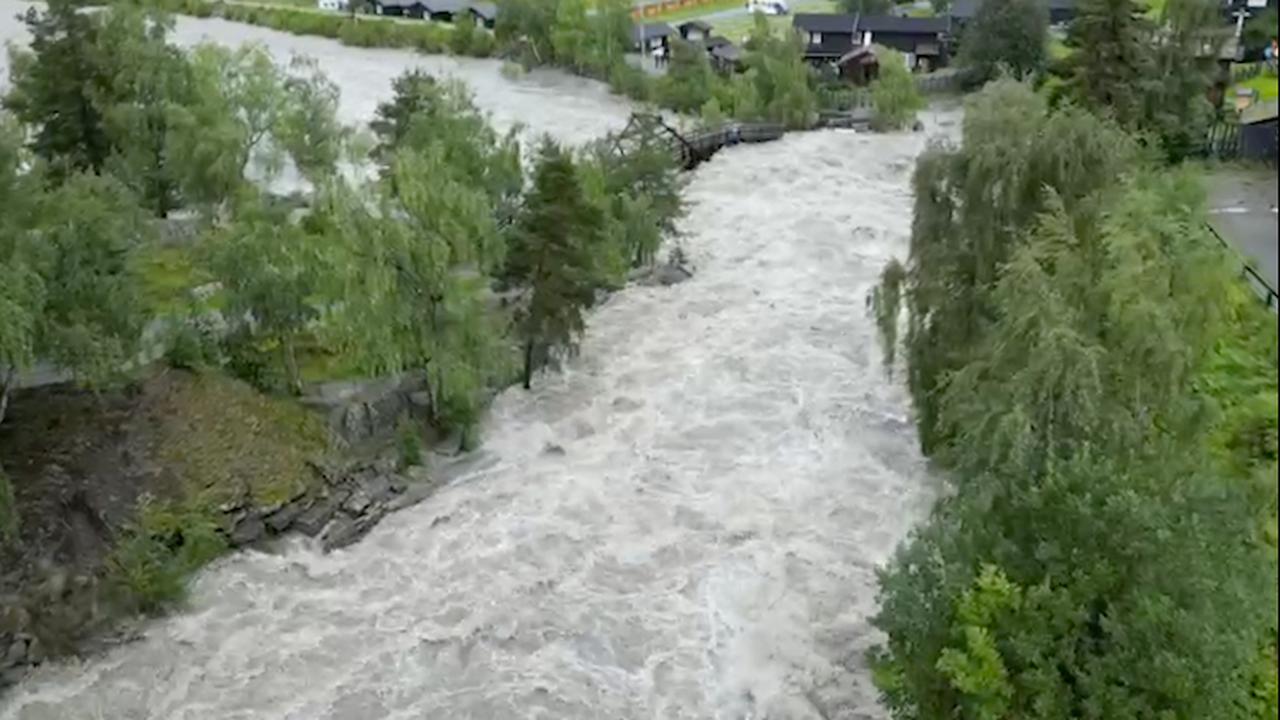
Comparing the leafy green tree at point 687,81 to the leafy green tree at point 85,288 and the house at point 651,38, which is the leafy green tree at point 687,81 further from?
the leafy green tree at point 85,288

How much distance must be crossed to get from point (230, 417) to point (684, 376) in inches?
330

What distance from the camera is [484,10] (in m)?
60.9

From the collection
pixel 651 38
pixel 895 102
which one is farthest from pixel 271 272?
pixel 651 38

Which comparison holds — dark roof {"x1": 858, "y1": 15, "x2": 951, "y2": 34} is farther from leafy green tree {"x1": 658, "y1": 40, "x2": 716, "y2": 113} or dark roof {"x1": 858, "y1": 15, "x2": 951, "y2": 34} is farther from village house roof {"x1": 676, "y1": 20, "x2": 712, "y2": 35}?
leafy green tree {"x1": 658, "y1": 40, "x2": 716, "y2": 113}

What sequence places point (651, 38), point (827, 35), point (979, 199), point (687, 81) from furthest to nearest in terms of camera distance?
1. point (651, 38)
2. point (827, 35)
3. point (687, 81)
4. point (979, 199)

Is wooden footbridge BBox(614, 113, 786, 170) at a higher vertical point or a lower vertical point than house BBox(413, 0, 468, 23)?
lower

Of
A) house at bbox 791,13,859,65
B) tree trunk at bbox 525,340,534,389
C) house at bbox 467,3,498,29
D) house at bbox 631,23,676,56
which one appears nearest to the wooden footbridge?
house at bbox 791,13,859,65

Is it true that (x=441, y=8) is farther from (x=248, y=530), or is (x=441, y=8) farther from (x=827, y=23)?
(x=248, y=530)

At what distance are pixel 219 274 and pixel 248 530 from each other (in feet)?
15.8

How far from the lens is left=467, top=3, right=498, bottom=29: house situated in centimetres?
5912

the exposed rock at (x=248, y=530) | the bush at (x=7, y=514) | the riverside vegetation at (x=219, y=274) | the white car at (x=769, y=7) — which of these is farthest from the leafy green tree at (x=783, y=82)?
the bush at (x=7, y=514)

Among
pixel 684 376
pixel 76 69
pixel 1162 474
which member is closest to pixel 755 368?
pixel 684 376

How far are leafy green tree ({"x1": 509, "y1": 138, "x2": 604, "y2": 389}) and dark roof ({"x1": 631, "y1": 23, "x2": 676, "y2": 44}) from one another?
31608 millimetres

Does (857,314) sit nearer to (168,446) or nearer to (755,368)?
(755,368)
